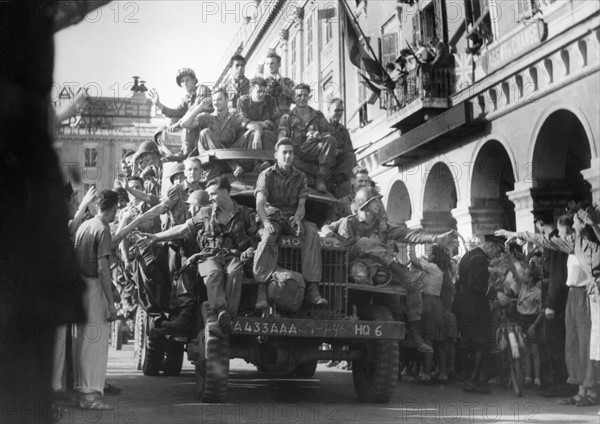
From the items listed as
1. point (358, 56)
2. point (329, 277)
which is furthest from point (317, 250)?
point (358, 56)

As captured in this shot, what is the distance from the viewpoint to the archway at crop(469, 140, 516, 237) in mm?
19156

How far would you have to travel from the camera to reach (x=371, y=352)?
8703 mm

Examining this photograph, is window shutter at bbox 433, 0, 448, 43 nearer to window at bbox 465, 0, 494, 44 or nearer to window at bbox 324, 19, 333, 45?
window at bbox 465, 0, 494, 44

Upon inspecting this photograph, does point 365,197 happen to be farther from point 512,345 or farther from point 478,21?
point 478,21

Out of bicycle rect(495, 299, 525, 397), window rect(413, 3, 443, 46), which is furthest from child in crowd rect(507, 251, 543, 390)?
window rect(413, 3, 443, 46)

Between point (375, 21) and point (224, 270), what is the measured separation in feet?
65.5

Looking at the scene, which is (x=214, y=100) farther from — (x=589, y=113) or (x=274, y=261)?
(x=589, y=113)

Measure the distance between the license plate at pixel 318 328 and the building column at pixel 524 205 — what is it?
8.14 metres

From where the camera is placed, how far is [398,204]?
24938 millimetres

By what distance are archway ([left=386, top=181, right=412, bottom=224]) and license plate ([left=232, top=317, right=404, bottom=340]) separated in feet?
52.6

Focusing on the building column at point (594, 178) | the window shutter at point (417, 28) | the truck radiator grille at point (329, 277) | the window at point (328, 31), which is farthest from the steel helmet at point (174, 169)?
the window at point (328, 31)

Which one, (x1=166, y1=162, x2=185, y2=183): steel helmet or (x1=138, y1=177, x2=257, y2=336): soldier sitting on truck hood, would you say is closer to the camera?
(x1=138, y1=177, x2=257, y2=336): soldier sitting on truck hood

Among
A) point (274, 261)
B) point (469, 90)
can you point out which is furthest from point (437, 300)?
point (469, 90)

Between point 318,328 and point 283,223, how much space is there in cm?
115
